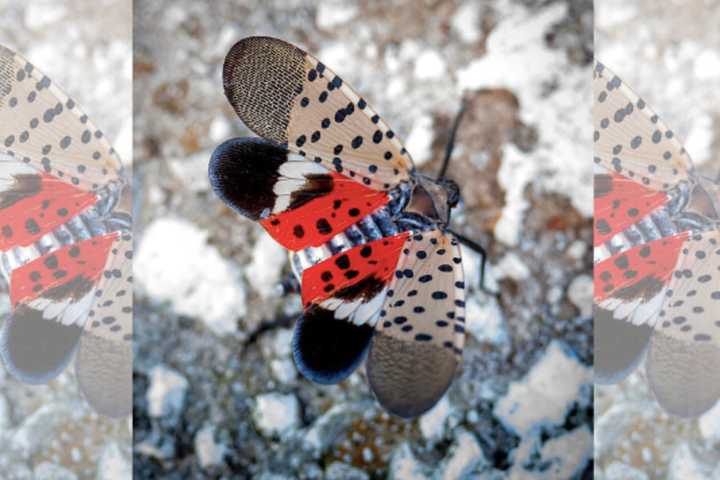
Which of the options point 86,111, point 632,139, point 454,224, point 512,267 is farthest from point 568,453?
point 86,111

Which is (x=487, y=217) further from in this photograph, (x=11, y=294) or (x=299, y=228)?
(x=11, y=294)

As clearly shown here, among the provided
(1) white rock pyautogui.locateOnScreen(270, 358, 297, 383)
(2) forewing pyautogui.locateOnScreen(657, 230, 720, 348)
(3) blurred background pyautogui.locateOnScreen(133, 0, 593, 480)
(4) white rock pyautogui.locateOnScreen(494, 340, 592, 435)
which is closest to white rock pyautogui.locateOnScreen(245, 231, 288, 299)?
(3) blurred background pyautogui.locateOnScreen(133, 0, 593, 480)

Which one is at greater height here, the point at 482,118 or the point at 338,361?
the point at 482,118

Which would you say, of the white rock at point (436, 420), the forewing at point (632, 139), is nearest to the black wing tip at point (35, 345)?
the white rock at point (436, 420)

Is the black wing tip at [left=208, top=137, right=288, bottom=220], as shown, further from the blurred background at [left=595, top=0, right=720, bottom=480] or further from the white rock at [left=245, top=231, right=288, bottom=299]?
the blurred background at [left=595, top=0, right=720, bottom=480]

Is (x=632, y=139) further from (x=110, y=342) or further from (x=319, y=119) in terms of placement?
(x=110, y=342)

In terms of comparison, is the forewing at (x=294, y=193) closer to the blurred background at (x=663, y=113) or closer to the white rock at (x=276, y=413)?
the white rock at (x=276, y=413)

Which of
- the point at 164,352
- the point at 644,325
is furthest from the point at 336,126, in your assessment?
the point at 644,325
